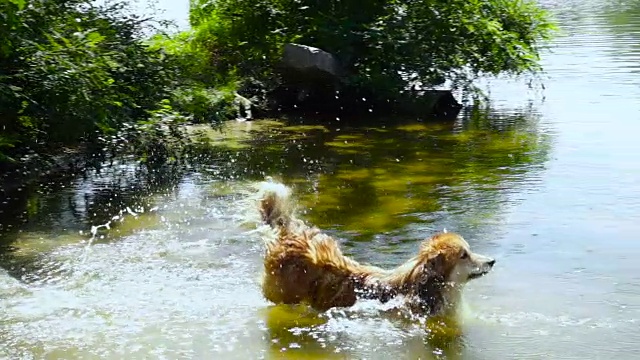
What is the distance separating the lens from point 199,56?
14.1 meters

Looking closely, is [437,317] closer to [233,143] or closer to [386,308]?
[386,308]

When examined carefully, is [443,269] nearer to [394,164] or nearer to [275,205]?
[275,205]

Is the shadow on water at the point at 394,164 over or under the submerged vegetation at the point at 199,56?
under

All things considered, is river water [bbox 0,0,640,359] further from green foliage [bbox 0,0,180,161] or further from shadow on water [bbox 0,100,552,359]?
green foliage [bbox 0,0,180,161]

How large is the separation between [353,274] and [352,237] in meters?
1.92

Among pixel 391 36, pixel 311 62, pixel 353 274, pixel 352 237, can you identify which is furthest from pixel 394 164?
pixel 353 274

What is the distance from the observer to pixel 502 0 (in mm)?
15766

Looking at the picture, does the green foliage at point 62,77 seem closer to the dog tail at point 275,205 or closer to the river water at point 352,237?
the river water at point 352,237

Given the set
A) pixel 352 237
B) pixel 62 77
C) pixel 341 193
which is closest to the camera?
pixel 352 237

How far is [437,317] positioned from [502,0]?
408 inches

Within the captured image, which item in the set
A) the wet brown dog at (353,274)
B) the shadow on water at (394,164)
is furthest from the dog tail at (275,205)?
the shadow on water at (394,164)

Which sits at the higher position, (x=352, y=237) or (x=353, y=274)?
(x=353, y=274)

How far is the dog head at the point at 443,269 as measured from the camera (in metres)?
6.41

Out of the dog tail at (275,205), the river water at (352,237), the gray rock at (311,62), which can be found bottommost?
the river water at (352,237)
